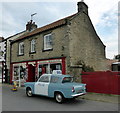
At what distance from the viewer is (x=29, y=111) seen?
237 inches

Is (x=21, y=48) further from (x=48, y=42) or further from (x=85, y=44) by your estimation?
(x=85, y=44)

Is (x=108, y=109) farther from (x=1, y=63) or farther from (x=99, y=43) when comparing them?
(x=1, y=63)

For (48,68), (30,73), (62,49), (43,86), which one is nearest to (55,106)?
(43,86)

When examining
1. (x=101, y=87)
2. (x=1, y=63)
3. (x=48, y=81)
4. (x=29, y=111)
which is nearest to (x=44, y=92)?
(x=48, y=81)

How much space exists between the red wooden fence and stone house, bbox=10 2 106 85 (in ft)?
→ 3.66

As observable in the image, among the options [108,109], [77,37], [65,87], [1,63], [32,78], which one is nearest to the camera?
[108,109]

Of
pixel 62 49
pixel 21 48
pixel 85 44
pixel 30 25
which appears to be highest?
pixel 30 25

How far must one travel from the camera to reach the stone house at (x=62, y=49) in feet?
38.7

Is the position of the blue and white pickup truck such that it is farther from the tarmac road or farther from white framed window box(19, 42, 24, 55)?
white framed window box(19, 42, 24, 55)

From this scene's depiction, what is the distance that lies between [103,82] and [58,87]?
13.8 feet

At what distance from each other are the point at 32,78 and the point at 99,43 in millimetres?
9573

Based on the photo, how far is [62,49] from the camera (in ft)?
39.3

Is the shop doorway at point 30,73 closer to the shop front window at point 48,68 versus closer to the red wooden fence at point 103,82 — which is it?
the shop front window at point 48,68

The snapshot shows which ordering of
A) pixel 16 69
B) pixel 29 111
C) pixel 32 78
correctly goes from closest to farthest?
pixel 29 111, pixel 32 78, pixel 16 69
